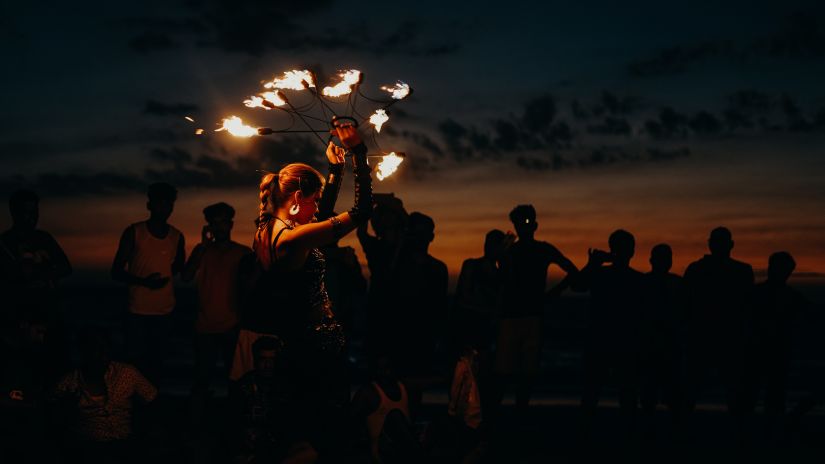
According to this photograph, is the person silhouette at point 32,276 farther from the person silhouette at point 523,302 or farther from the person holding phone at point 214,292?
the person silhouette at point 523,302

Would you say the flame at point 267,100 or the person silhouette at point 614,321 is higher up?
the flame at point 267,100

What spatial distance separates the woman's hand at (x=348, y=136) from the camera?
5402mm

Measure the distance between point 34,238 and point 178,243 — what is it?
1461 millimetres

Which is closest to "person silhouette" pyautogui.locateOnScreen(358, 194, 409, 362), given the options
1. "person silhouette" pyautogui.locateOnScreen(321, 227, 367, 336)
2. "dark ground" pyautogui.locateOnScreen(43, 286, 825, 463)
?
"person silhouette" pyautogui.locateOnScreen(321, 227, 367, 336)

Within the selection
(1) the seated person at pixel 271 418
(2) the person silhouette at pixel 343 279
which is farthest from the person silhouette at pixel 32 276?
(1) the seated person at pixel 271 418

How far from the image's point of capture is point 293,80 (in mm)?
5641

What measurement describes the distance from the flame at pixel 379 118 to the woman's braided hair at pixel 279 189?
1.75 feet

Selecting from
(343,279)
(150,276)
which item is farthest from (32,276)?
(343,279)

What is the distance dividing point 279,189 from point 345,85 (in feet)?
2.45

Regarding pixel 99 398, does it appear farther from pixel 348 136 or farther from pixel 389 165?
pixel 348 136

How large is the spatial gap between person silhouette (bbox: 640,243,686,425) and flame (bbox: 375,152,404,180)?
4.01 metres

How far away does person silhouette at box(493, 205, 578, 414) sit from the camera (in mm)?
9180

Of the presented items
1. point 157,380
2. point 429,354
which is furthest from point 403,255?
point 157,380

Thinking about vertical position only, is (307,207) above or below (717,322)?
above
